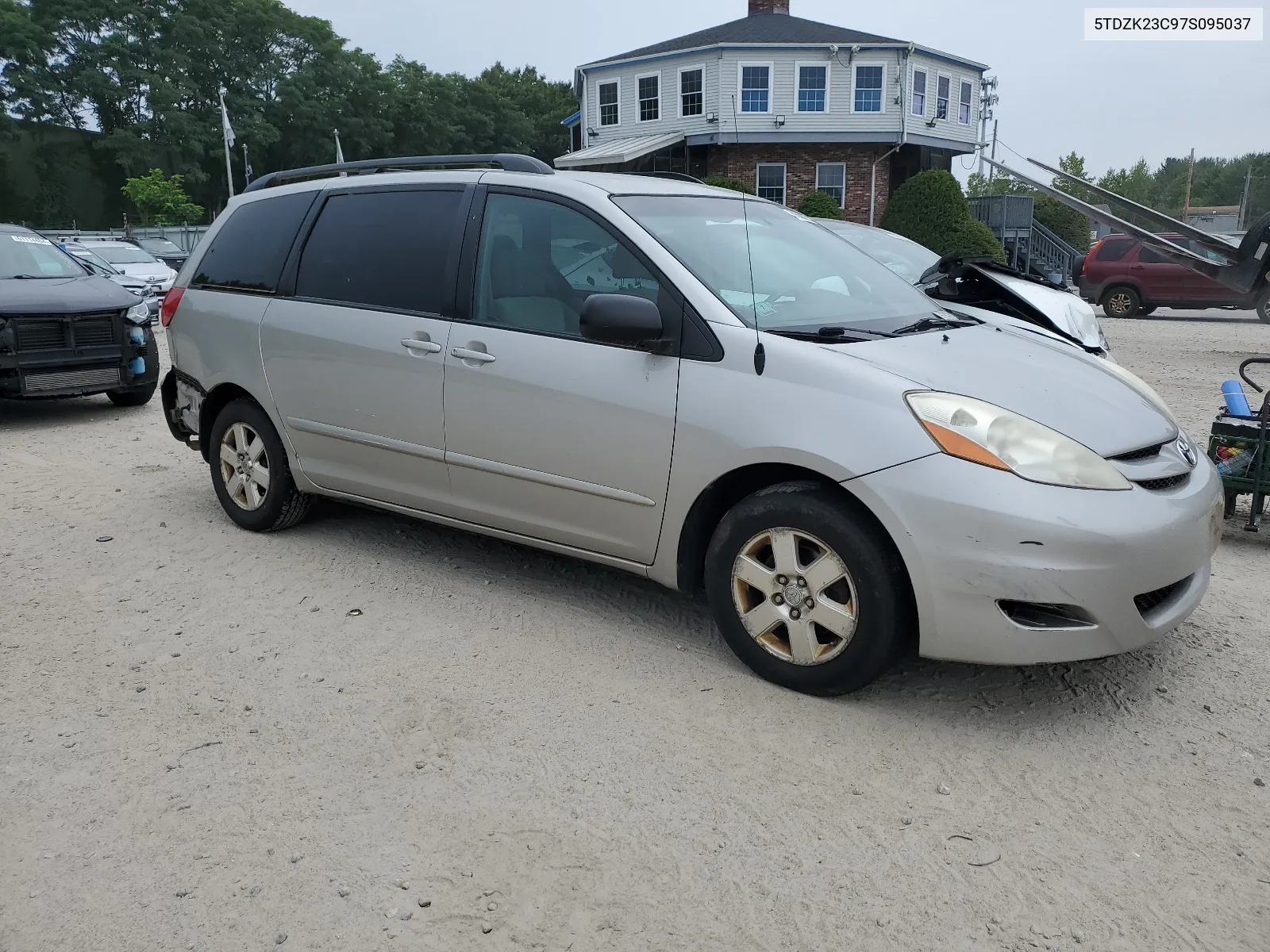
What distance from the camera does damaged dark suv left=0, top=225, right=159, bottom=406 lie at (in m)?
8.78

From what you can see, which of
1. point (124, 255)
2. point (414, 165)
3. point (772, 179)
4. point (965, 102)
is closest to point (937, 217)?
point (772, 179)

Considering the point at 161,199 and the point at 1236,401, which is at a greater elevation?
the point at 161,199

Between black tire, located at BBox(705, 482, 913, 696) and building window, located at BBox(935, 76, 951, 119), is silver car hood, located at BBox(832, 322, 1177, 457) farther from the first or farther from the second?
building window, located at BBox(935, 76, 951, 119)

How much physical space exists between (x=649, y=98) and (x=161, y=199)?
19.2 m

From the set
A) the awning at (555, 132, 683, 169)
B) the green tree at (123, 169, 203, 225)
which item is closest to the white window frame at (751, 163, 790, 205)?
the awning at (555, 132, 683, 169)

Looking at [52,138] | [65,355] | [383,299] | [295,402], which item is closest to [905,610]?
[383,299]

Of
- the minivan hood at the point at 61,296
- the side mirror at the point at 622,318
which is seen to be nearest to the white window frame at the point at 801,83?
the minivan hood at the point at 61,296

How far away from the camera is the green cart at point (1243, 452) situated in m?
5.01

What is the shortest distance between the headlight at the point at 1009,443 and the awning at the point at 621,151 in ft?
102

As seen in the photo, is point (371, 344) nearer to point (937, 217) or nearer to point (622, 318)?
point (622, 318)

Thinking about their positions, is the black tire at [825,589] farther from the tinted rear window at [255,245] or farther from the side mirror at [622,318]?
the tinted rear window at [255,245]

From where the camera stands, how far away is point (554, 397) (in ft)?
13.4

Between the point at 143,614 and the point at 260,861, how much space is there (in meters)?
2.14

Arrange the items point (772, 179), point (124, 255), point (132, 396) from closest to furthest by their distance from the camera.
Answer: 1. point (132, 396)
2. point (124, 255)
3. point (772, 179)
